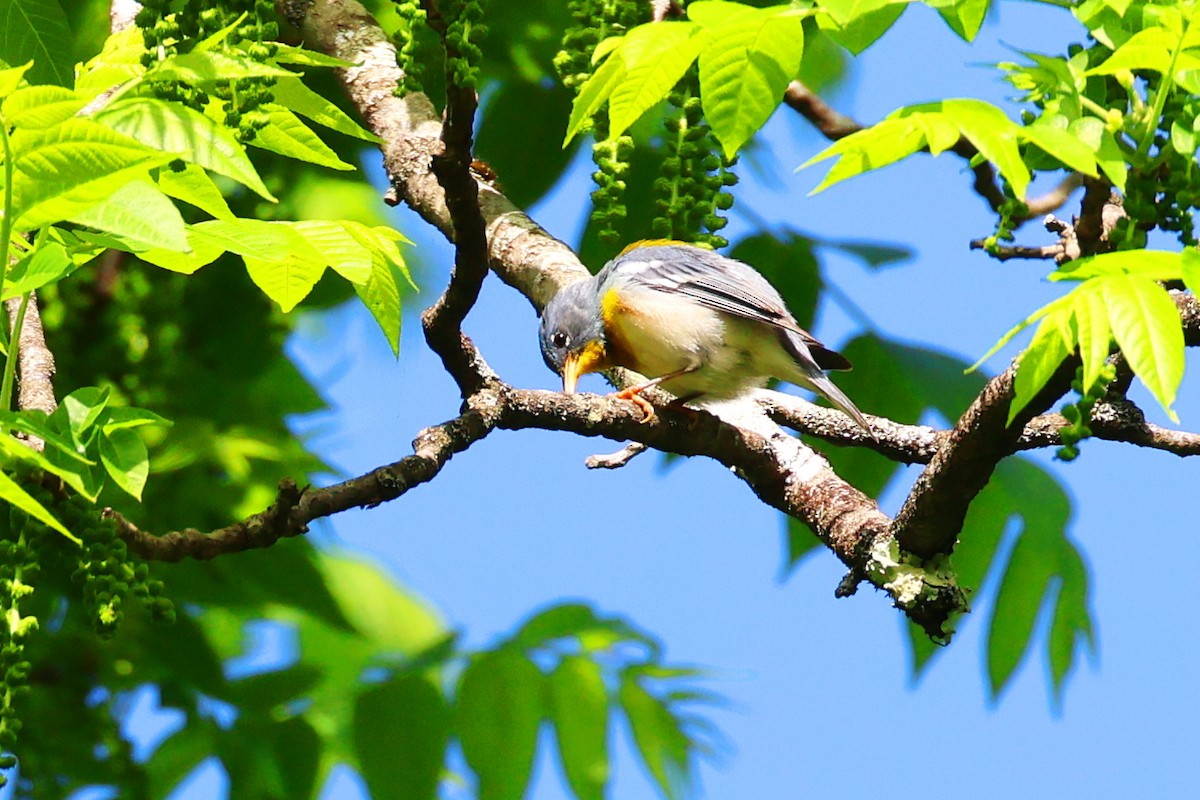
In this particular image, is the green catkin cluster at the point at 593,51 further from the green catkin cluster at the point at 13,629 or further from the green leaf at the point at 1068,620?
the green leaf at the point at 1068,620

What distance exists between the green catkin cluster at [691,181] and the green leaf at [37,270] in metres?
1.25

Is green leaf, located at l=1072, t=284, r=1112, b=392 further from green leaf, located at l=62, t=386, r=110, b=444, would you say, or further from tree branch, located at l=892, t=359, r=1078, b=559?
green leaf, located at l=62, t=386, r=110, b=444

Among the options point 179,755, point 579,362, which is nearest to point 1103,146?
point 579,362

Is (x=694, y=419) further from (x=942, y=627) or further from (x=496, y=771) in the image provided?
(x=496, y=771)

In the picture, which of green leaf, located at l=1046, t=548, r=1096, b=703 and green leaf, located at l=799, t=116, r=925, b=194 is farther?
green leaf, located at l=1046, t=548, r=1096, b=703

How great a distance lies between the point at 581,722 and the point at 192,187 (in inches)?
93.5

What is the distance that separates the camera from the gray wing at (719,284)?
419 centimetres

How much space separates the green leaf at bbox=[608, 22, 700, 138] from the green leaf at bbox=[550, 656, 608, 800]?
2.36 meters

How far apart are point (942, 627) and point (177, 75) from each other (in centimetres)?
182

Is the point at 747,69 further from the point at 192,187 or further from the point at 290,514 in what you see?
the point at 290,514

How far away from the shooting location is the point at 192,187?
2.36 metres

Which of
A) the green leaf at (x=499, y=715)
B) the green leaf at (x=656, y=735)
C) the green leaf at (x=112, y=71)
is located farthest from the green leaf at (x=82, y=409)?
the green leaf at (x=656, y=735)

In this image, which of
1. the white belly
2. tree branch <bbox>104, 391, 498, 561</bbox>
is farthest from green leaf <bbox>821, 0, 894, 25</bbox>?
the white belly

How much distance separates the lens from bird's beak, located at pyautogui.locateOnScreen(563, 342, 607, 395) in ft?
14.4
